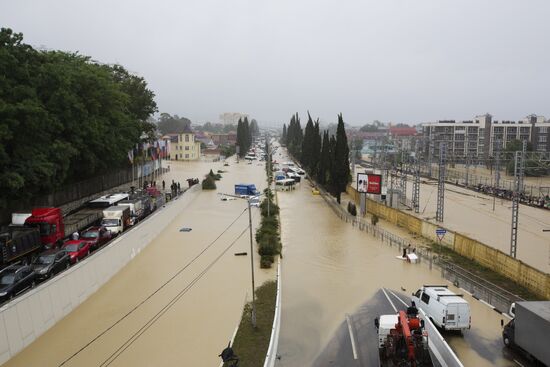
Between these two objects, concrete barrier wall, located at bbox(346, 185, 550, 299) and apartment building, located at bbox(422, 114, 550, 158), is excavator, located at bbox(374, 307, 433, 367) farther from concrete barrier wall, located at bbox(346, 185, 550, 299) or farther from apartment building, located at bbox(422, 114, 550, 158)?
apartment building, located at bbox(422, 114, 550, 158)

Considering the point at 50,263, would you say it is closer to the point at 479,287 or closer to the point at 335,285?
the point at 335,285

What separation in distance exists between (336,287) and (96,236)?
11128mm

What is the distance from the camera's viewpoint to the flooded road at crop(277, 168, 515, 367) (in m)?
13.3

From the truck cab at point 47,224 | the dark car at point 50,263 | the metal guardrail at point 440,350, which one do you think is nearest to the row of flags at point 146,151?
the truck cab at point 47,224

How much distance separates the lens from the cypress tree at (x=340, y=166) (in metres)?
42.5

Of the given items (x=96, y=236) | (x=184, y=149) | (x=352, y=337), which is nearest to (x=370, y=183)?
(x=96, y=236)

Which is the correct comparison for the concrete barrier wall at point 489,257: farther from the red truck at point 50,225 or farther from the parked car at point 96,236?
the red truck at point 50,225

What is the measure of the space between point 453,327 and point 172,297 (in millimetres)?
10072

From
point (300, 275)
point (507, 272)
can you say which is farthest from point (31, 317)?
point (507, 272)

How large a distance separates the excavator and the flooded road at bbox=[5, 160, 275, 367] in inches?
182

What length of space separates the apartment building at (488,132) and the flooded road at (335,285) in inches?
2579

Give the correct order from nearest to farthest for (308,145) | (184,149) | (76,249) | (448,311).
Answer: (448,311) < (76,249) < (308,145) < (184,149)

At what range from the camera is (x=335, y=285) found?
19609 mm

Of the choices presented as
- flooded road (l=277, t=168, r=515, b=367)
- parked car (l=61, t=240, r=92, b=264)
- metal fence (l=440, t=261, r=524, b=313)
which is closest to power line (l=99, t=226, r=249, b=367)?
flooded road (l=277, t=168, r=515, b=367)
